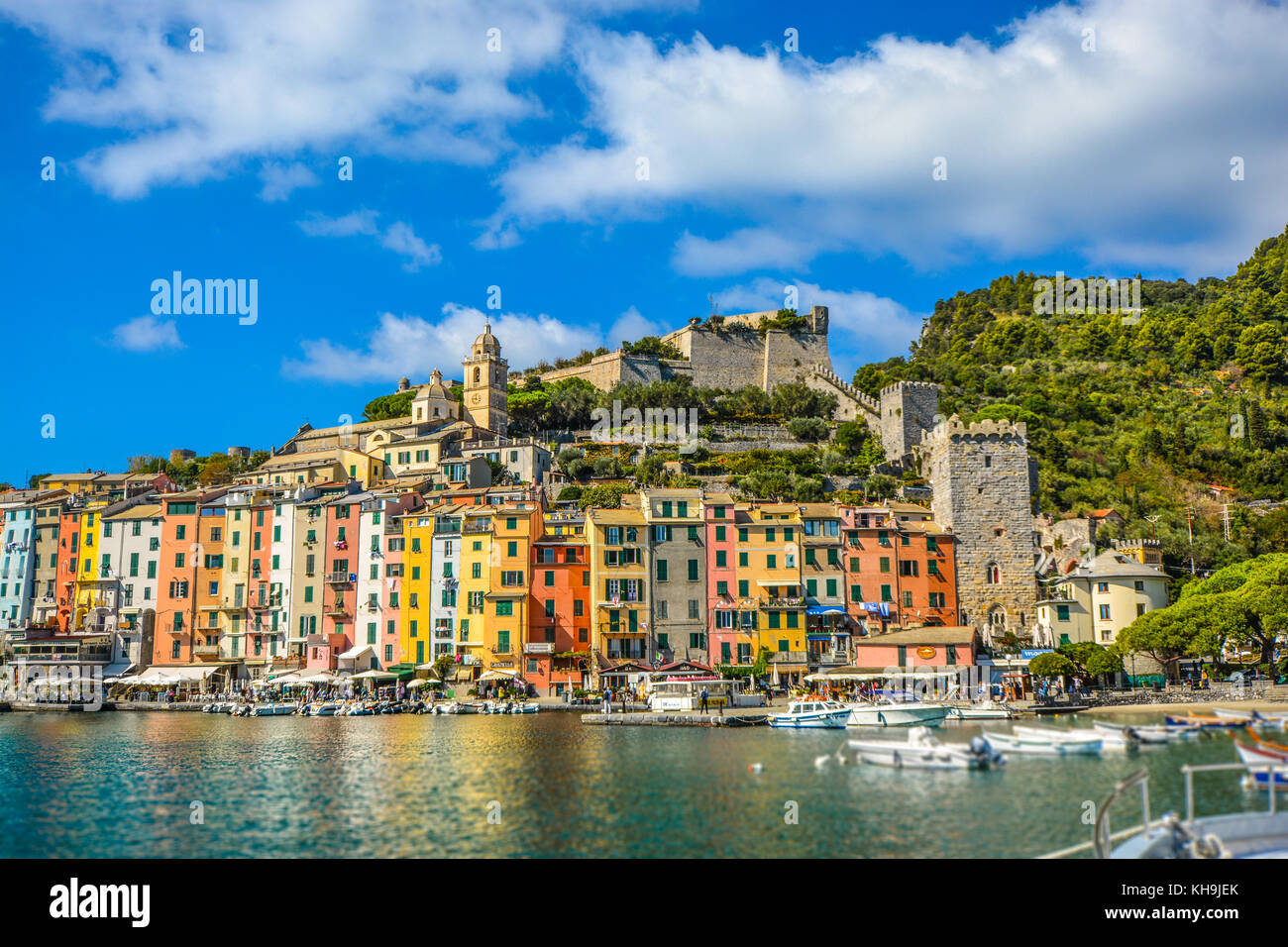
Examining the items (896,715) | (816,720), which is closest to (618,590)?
(816,720)

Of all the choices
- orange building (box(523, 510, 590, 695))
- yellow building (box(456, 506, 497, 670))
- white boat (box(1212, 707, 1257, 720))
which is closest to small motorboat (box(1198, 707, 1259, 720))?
white boat (box(1212, 707, 1257, 720))

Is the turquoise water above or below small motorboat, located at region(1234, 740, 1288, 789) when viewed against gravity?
below

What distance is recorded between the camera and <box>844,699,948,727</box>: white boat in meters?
44.8

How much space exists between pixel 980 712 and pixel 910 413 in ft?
160

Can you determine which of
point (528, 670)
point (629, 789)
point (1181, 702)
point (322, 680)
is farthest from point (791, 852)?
point (322, 680)

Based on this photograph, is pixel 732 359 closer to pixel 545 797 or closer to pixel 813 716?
pixel 813 716

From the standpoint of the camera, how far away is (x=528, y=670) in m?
59.3

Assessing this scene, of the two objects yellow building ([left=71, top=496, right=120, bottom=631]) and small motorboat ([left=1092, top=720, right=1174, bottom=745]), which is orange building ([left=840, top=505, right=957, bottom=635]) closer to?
small motorboat ([left=1092, top=720, right=1174, bottom=745])

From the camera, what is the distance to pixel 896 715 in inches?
1763

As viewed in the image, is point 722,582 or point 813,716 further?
point 722,582

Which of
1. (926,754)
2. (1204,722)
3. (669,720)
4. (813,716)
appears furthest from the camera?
(669,720)

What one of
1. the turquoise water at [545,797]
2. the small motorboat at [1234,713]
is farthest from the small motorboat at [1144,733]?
the small motorboat at [1234,713]

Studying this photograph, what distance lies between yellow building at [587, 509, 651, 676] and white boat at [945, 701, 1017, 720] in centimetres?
1852

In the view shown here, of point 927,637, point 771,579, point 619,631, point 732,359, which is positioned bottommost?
point 927,637
